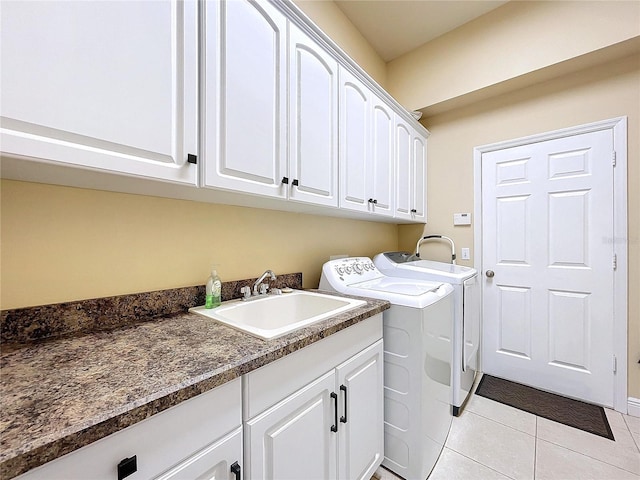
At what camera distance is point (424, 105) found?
8.39ft

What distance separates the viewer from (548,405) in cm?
196

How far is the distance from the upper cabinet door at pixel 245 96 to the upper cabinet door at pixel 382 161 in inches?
33.4

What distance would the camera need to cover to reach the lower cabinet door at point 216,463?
59 centimetres

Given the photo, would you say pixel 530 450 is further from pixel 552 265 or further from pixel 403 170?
pixel 403 170

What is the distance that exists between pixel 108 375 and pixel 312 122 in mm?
1297

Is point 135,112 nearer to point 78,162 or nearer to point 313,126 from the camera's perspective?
point 78,162

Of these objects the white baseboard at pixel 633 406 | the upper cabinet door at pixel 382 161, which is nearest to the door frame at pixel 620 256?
the white baseboard at pixel 633 406

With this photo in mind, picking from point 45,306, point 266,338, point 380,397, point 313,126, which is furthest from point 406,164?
point 45,306

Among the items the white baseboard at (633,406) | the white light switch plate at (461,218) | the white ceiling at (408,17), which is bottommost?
the white baseboard at (633,406)

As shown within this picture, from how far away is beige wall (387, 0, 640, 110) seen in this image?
177 centimetres

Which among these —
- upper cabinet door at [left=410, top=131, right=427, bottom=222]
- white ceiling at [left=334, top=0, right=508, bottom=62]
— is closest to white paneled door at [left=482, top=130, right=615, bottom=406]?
upper cabinet door at [left=410, top=131, right=427, bottom=222]

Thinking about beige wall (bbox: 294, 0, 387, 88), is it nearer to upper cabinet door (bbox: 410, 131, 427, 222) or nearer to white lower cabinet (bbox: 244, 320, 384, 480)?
upper cabinet door (bbox: 410, 131, 427, 222)

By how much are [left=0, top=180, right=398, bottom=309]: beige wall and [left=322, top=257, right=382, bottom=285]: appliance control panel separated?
0.29 m

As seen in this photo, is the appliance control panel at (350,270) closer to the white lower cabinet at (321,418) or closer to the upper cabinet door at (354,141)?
the upper cabinet door at (354,141)
